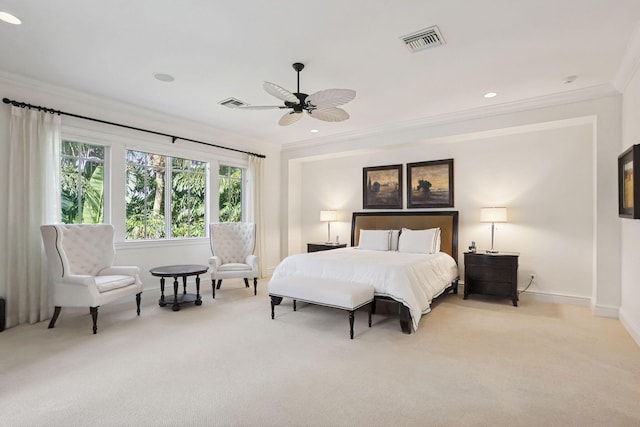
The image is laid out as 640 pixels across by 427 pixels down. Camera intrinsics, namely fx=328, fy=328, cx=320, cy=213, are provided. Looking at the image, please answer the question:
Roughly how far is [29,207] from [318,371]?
381 centimetres

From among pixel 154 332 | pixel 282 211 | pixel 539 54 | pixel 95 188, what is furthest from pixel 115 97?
pixel 539 54

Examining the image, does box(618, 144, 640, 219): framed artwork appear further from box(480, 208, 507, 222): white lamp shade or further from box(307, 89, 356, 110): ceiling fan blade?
box(307, 89, 356, 110): ceiling fan blade

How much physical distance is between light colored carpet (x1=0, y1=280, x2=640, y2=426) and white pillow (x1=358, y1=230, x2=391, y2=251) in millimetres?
1618

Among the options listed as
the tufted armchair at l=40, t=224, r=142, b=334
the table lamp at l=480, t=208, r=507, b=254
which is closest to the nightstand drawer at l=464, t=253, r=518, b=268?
the table lamp at l=480, t=208, r=507, b=254

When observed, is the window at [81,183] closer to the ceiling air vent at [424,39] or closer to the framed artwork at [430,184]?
the ceiling air vent at [424,39]

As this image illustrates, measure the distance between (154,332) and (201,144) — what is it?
3349mm

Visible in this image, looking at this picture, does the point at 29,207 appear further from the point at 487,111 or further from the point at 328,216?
the point at 487,111

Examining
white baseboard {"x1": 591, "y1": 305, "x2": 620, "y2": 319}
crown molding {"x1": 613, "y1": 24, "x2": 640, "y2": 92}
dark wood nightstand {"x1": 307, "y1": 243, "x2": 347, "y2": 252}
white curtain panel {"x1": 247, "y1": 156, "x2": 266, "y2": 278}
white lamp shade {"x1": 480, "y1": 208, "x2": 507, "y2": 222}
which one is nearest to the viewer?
crown molding {"x1": 613, "y1": 24, "x2": 640, "y2": 92}

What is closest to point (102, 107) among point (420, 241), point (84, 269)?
point (84, 269)

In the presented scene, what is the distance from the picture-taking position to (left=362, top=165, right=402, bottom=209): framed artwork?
244 inches

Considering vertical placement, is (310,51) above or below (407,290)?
above

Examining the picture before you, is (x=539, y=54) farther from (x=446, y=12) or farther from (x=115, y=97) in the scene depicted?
(x=115, y=97)

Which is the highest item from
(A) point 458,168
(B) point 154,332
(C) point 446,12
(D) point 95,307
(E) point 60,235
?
(C) point 446,12

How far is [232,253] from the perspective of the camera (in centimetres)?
570
